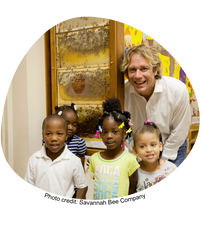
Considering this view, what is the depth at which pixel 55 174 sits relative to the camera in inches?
50.0

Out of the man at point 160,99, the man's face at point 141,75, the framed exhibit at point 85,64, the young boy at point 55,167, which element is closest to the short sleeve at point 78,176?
the young boy at point 55,167

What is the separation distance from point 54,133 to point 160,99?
60 cm

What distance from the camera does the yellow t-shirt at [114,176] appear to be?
1263 millimetres

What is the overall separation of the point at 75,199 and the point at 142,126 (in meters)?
0.56

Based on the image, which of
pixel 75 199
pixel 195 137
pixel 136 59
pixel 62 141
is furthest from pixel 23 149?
pixel 195 137

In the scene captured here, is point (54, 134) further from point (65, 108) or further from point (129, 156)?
point (129, 156)

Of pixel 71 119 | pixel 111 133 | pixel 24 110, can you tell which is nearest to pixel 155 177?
pixel 111 133

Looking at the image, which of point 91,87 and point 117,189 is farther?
point 91,87

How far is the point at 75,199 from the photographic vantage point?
1.33m

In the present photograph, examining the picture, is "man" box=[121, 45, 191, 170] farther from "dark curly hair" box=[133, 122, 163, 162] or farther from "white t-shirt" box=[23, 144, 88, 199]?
"white t-shirt" box=[23, 144, 88, 199]

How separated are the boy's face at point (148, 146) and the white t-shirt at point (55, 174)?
0.35 metres

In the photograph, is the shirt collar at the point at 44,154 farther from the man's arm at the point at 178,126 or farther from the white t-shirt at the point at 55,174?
the man's arm at the point at 178,126

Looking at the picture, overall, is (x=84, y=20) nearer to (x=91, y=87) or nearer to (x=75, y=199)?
(x=91, y=87)

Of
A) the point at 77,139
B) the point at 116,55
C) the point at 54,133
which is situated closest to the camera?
the point at 54,133
